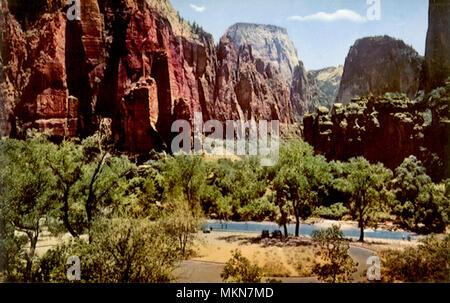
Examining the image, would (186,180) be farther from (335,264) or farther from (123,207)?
(335,264)

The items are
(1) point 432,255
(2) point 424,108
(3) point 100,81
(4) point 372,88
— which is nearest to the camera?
(1) point 432,255

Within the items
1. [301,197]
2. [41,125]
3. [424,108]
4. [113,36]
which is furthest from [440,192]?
[113,36]

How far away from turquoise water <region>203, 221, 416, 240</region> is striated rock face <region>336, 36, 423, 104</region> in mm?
37643

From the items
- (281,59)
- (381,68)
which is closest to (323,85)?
(281,59)

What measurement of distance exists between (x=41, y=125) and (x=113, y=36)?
18289mm

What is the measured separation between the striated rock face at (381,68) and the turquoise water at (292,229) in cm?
3764

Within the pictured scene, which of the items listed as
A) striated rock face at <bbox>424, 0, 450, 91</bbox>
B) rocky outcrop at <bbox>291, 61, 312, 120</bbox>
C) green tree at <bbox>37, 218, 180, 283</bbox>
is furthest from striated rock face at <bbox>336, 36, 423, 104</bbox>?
green tree at <bbox>37, 218, 180, 283</bbox>

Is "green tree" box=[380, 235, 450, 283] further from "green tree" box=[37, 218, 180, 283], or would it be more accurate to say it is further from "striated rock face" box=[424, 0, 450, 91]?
"striated rock face" box=[424, 0, 450, 91]

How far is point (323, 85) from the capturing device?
9656cm

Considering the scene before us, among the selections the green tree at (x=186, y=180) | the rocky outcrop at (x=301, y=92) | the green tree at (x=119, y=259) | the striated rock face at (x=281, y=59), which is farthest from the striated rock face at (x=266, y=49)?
the green tree at (x=119, y=259)

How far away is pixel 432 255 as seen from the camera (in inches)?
472

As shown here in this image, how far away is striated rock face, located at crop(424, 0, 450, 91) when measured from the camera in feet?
96.2

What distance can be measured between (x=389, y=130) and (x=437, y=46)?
40.6 feet
